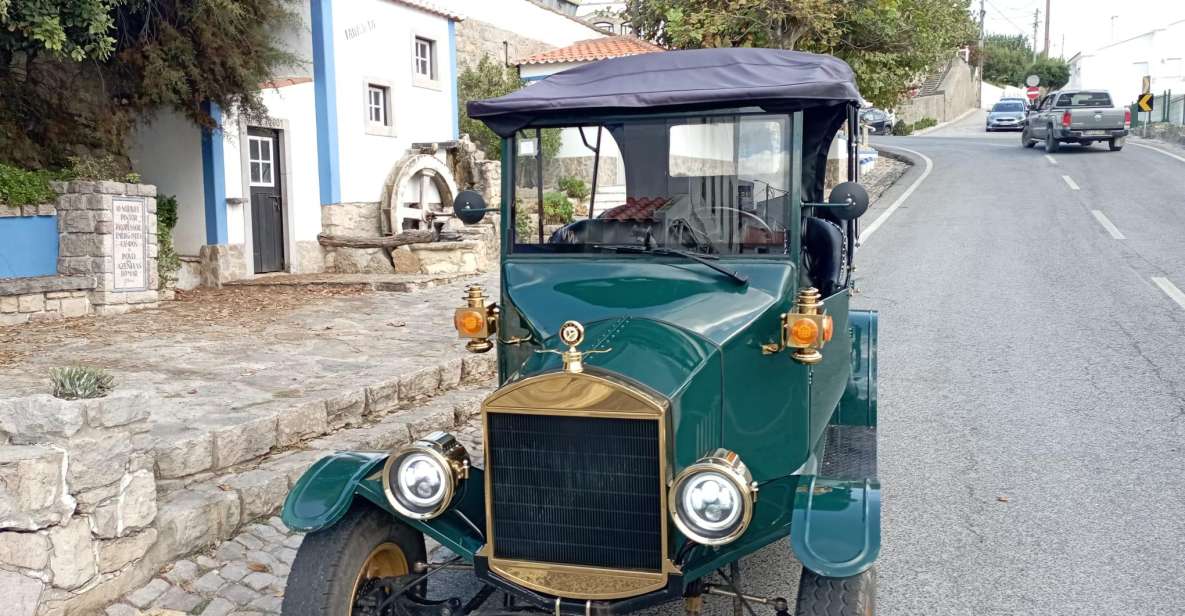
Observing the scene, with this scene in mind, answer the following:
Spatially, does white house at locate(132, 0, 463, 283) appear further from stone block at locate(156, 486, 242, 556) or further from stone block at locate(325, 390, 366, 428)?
stone block at locate(156, 486, 242, 556)

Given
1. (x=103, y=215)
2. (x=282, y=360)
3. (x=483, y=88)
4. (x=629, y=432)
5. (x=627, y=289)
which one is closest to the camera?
(x=629, y=432)

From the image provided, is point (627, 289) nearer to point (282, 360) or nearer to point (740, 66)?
point (740, 66)

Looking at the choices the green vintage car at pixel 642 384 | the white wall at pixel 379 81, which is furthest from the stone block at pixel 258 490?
the white wall at pixel 379 81

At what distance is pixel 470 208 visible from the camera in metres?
4.70

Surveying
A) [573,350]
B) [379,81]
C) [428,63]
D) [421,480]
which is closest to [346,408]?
[421,480]

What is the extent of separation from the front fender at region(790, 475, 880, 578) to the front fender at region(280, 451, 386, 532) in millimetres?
1573

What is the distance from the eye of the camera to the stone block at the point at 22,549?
12.7 feet

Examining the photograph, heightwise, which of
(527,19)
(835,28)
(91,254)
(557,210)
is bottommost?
(91,254)

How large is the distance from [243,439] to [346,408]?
42.6 inches

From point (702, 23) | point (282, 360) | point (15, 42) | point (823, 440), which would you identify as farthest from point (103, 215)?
point (702, 23)

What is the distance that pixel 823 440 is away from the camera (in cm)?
489

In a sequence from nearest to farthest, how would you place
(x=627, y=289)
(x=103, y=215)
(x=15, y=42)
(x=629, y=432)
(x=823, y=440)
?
1. (x=629, y=432)
2. (x=627, y=289)
3. (x=823, y=440)
4. (x=15, y=42)
5. (x=103, y=215)

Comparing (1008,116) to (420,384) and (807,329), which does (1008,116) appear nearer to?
(420,384)

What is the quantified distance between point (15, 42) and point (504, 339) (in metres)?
8.45
